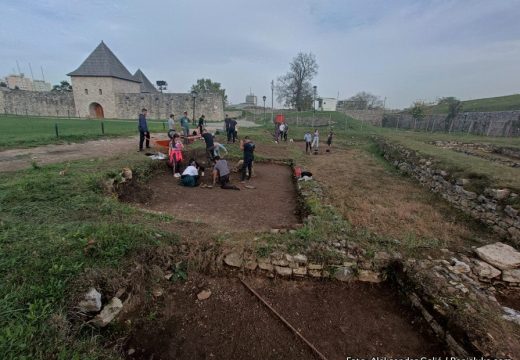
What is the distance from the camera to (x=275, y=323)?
10.5ft

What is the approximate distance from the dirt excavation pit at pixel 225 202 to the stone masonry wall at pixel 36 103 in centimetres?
3611

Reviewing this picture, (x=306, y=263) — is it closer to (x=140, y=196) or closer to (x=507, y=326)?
(x=507, y=326)

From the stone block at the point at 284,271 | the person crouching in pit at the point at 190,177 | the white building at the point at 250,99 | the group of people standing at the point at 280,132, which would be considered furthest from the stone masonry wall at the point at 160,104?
the white building at the point at 250,99

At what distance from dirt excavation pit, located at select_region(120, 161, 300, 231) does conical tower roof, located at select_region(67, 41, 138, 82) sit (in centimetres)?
3133

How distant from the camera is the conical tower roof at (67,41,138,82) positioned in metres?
31.7

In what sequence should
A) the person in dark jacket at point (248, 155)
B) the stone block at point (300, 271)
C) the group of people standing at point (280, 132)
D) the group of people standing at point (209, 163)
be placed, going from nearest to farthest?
the stone block at point (300, 271) → the group of people standing at point (209, 163) → the person in dark jacket at point (248, 155) → the group of people standing at point (280, 132)

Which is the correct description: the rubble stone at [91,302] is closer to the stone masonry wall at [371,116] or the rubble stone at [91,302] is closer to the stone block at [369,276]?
the stone block at [369,276]

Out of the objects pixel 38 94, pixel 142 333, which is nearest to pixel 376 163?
pixel 142 333

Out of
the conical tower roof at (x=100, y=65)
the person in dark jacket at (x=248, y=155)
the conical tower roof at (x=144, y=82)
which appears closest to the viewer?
the person in dark jacket at (x=248, y=155)

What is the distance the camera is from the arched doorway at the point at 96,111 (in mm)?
34062

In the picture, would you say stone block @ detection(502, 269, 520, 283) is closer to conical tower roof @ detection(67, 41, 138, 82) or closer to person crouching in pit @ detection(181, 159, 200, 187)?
person crouching in pit @ detection(181, 159, 200, 187)

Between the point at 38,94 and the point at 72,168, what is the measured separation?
129 feet

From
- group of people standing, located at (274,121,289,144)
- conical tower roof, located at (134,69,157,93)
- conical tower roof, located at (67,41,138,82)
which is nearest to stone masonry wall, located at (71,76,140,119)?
conical tower roof, located at (67,41,138,82)

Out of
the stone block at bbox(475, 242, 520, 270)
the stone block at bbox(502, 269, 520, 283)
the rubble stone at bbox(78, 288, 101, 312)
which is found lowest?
the stone block at bbox(502, 269, 520, 283)
